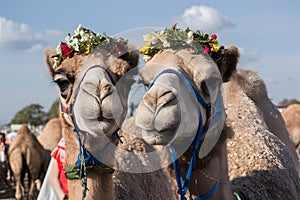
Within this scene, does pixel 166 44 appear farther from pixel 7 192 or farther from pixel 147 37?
pixel 7 192

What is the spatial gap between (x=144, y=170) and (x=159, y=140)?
6.07ft

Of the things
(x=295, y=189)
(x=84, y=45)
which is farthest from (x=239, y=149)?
(x=84, y=45)

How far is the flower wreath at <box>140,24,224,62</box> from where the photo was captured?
284 centimetres

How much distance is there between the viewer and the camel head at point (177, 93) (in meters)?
2.39

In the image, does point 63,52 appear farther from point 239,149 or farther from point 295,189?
point 295,189

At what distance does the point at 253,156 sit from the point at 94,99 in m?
1.84

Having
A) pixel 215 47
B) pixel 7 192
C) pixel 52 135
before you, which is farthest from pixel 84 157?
pixel 7 192

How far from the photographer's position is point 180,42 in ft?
9.32

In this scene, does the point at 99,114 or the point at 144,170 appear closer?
the point at 99,114

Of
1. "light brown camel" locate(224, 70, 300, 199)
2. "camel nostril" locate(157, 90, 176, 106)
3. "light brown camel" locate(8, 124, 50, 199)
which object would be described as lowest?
"light brown camel" locate(8, 124, 50, 199)

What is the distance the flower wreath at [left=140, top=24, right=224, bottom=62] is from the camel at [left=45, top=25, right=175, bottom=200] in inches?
12.9

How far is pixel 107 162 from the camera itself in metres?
3.15

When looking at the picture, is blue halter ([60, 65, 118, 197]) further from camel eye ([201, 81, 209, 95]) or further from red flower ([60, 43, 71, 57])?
camel eye ([201, 81, 209, 95])

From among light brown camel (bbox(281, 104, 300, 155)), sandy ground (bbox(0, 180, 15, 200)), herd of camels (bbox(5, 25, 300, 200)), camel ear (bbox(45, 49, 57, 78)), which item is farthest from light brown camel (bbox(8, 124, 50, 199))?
camel ear (bbox(45, 49, 57, 78))
